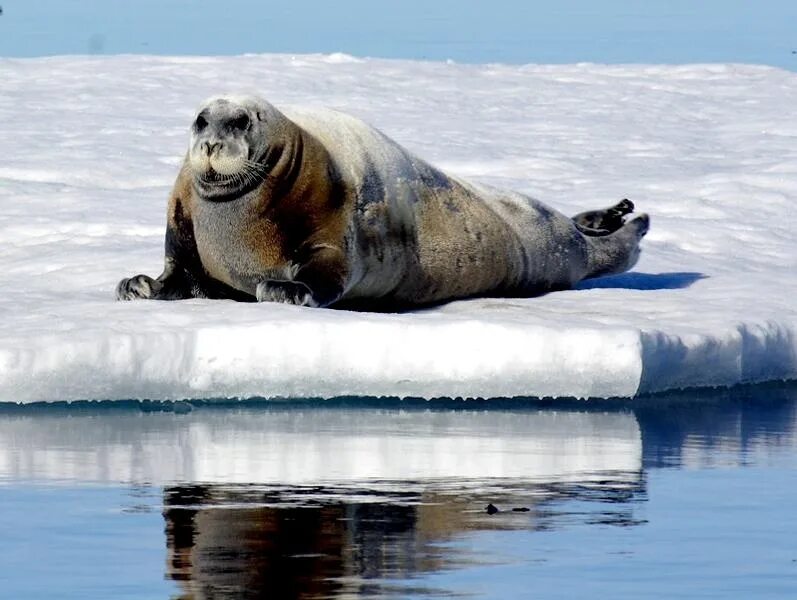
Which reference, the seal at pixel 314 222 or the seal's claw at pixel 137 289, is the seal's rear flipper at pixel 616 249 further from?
the seal's claw at pixel 137 289

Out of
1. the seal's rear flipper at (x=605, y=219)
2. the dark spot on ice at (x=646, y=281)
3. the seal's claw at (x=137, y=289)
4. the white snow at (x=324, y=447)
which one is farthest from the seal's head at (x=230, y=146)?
the seal's rear flipper at (x=605, y=219)

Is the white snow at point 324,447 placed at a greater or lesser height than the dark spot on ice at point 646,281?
lesser

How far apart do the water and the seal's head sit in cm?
127

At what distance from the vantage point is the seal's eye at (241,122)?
808cm

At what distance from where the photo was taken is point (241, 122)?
26.6 ft

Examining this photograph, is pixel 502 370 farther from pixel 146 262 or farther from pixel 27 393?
pixel 146 262

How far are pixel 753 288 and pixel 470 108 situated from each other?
9.10 m

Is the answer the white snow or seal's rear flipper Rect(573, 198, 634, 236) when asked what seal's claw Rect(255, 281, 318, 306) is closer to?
the white snow

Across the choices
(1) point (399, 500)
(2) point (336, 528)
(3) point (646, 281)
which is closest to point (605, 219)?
(3) point (646, 281)

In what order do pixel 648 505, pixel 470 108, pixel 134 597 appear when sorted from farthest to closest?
pixel 470 108 < pixel 648 505 < pixel 134 597

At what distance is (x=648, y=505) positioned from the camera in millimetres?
5219

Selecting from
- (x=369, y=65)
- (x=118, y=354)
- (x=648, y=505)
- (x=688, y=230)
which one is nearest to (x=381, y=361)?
(x=118, y=354)

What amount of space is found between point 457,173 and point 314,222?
19.9ft

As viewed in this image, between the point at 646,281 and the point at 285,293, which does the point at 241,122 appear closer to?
the point at 285,293
